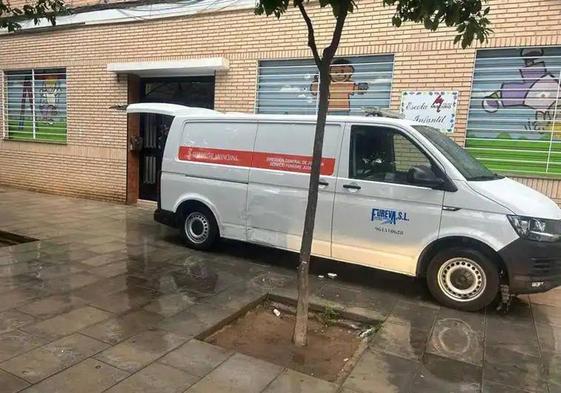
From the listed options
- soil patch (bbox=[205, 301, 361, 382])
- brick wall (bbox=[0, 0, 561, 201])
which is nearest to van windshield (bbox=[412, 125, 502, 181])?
brick wall (bbox=[0, 0, 561, 201])

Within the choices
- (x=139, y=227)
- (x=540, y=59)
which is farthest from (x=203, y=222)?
(x=540, y=59)

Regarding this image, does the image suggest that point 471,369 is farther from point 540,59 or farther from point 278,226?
point 540,59

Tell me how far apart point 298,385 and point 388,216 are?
2413mm

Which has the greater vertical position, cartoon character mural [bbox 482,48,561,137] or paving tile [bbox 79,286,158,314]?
cartoon character mural [bbox 482,48,561,137]

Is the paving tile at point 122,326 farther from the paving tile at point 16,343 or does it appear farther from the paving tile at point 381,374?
the paving tile at point 381,374

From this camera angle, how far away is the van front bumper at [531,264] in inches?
175

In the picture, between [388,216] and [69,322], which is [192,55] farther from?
[69,322]

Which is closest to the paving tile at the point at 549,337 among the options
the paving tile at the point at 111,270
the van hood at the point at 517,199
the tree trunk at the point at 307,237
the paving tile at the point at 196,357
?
the van hood at the point at 517,199

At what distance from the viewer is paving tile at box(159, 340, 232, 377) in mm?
3357

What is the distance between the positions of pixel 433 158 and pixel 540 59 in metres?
3.06

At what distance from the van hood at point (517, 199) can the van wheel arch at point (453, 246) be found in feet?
1.53

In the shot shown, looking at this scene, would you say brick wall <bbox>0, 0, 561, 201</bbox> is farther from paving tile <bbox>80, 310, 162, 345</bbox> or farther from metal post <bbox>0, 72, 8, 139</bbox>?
paving tile <bbox>80, 310, 162, 345</bbox>

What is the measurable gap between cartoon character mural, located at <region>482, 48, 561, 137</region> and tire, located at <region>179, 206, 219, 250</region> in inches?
180

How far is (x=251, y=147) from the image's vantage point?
6039 millimetres
